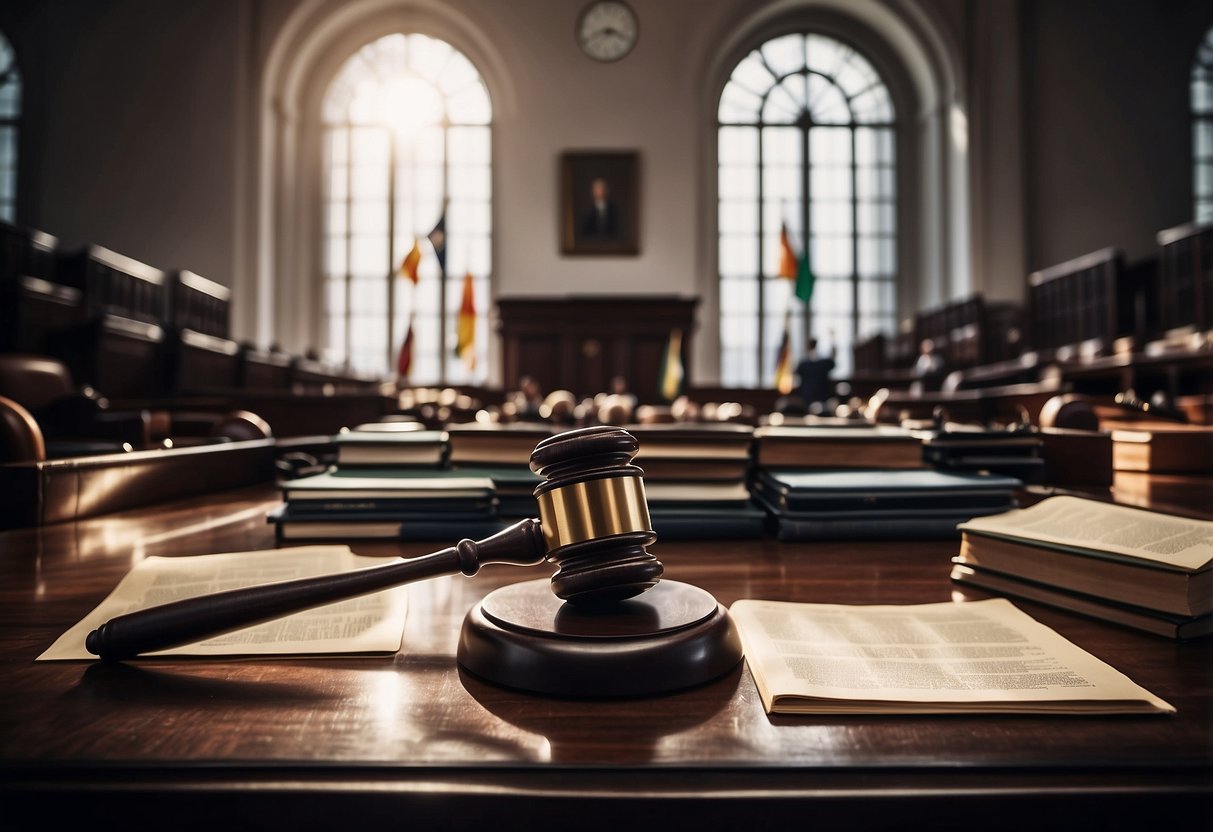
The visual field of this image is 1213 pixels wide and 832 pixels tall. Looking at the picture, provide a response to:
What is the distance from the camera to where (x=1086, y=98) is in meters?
9.96

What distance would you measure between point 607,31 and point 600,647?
11.2 meters

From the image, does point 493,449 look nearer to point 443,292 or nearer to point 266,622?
point 266,622

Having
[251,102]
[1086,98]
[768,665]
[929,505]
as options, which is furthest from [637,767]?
[1086,98]

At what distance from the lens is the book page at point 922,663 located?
0.46 meters

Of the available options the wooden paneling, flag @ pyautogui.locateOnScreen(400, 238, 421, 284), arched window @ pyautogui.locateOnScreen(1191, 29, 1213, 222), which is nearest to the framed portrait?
the wooden paneling

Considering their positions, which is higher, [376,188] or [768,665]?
[376,188]

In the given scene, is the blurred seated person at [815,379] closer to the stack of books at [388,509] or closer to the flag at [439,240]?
the flag at [439,240]

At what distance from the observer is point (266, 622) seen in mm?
614

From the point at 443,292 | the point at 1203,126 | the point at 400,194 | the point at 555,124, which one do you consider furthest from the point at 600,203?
the point at 1203,126

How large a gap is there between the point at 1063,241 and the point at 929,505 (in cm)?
1095

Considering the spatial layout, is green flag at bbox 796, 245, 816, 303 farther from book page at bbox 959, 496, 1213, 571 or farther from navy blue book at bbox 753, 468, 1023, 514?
book page at bbox 959, 496, 1213, 571

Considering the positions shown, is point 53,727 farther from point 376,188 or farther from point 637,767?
point 376,188

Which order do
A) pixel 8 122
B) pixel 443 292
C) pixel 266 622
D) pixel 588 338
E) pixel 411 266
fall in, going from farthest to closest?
1. pixel 443 292
2. pixel 8 122
3. pixel 588 338
4. pixel 411 266
5. pixel 266 622

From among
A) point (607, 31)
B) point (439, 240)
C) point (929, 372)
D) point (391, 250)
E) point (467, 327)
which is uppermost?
→ point (607, 31)
